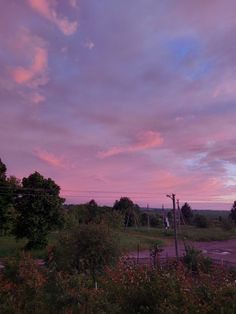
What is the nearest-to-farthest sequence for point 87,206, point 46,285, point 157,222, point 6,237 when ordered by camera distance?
point 46,285 → point 6,237 → point 87,206 → point 157,222

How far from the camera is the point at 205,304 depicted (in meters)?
6.04

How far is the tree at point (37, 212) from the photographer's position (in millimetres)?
46812

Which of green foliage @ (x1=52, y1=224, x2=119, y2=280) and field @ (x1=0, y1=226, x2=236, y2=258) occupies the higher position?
field @ (x1=0, y1=226, x2=236, y2=258)

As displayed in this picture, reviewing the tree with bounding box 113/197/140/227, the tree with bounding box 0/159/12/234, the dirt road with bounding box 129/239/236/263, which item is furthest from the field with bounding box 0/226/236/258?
the tree with bounding box 113/197/140/227

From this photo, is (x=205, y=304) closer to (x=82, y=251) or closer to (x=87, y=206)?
(x=82, y=251)

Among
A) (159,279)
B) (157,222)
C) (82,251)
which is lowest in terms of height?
(159,279)

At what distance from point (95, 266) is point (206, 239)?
1794 inches

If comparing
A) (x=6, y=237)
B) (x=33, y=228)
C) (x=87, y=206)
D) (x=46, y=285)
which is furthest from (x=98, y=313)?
(x=87, y=206)

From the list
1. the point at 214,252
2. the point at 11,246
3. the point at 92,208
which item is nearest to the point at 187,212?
the point at 92,208

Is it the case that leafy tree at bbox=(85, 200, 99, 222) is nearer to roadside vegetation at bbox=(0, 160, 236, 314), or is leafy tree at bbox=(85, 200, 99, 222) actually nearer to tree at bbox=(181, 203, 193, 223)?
tree at bbox=(181, 203, 193, 223)

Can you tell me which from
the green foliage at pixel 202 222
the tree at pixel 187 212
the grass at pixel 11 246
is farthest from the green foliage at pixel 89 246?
the tree at pixel 187 212

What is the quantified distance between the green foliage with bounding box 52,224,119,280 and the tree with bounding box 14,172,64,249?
2075cm

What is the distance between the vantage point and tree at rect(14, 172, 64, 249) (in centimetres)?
4681

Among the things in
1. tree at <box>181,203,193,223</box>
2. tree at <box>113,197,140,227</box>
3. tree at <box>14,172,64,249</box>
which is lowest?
tree at <box>14,172,64,249</box>
